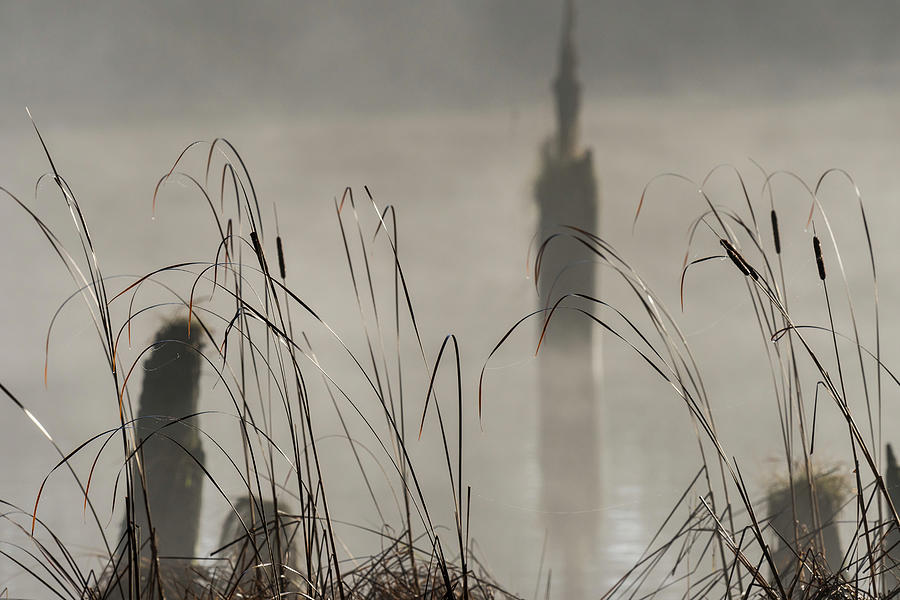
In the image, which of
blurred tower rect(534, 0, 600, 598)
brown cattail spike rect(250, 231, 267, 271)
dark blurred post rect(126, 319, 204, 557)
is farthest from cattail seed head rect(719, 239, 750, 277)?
dark blurred post rect(126, 319, 204, 557)

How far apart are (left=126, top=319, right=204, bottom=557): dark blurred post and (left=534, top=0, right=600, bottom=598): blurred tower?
54cm

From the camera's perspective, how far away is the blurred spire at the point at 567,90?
3.86ft

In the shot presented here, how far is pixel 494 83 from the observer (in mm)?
1178

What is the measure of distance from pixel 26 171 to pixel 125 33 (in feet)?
0.90

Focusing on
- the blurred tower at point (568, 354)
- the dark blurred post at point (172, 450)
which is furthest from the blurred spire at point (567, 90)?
the dark blurred post at point (172, 450)

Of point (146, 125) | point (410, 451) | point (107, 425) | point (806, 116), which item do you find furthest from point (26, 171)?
point (806, 116)

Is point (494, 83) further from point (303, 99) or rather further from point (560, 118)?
point (303, 99)

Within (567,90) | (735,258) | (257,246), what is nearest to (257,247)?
(257,246)

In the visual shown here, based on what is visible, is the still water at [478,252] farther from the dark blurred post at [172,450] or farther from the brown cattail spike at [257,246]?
the brown cattail spike at [257,246]

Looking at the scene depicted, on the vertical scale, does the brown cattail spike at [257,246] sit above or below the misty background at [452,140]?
below

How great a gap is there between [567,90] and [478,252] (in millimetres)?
295

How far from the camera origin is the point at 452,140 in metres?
1.18

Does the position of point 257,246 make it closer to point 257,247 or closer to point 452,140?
point 257,247

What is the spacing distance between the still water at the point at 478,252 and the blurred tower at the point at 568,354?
2 centimetres
